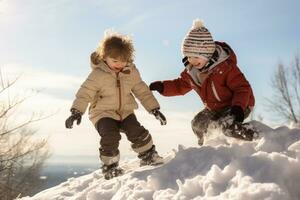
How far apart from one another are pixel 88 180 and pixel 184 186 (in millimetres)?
1792

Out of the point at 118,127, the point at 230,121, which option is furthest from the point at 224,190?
the point at 118,127

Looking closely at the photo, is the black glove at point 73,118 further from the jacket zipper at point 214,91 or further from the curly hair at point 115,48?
the jacket zipper at point 214,91

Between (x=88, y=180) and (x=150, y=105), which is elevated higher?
(x=150, y=105)

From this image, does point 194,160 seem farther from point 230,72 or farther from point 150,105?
point 150,105

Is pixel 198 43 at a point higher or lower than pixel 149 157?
higher

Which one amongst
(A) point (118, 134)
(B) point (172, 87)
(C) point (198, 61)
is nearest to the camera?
(C) point (198, 61)

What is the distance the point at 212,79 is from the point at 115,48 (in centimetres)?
104

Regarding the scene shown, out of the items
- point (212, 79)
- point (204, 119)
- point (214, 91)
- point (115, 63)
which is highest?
point (115, 63)

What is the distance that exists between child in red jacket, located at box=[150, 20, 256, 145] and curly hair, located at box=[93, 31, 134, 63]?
56 cm

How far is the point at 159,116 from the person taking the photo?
5195 millimetres

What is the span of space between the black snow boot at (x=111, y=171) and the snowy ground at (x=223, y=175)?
276 mm

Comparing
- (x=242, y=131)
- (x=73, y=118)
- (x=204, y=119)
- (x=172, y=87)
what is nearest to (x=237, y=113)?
(x=242, y=131)

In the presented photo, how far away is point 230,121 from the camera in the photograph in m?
4.16

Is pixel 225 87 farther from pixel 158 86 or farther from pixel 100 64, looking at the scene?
pixel 100 64
